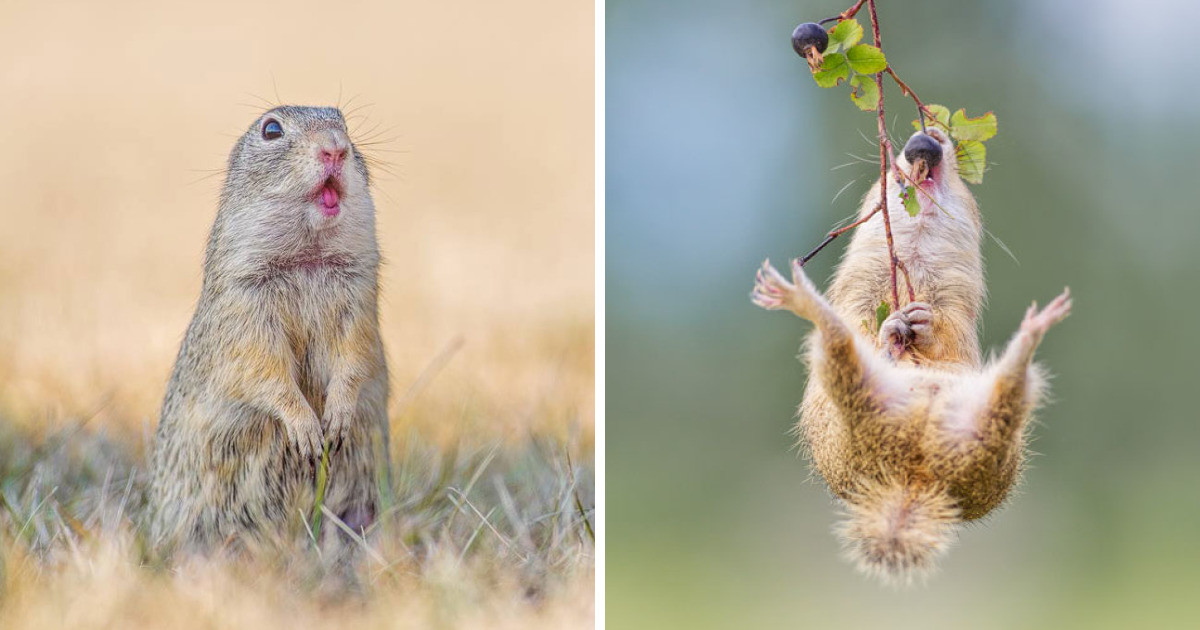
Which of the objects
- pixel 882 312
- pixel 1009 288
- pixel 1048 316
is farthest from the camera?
pixel 1009 288

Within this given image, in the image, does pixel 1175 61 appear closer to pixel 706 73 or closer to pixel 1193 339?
pixel 1193 339

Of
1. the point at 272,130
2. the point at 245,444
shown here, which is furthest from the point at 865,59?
the point at 245,444

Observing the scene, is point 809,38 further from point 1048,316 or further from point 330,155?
point 330,155

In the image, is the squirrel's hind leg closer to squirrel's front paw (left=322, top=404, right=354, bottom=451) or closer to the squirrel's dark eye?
squirrel's front paw (left=322, top=404, right=354, bottom=451)

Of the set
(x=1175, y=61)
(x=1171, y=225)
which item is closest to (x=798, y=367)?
(x=1171, y=225)

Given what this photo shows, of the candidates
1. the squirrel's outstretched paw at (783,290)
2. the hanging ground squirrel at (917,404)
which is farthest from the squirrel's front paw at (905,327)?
the squirrel's outstretched paw at (783,290)

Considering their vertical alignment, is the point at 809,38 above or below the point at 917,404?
above

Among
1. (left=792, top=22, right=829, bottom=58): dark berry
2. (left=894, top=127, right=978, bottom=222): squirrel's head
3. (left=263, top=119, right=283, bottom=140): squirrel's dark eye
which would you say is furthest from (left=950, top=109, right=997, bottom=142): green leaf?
(left=263, top=119, right=283, bottom=140): squirrel's dark eye

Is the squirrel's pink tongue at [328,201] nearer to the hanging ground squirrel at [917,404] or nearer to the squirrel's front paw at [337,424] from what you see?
the squirrel's front paw at [337,424]
